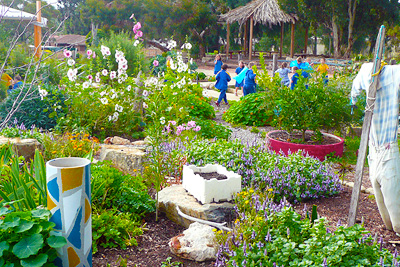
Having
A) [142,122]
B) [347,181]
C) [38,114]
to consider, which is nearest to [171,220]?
[347,181]

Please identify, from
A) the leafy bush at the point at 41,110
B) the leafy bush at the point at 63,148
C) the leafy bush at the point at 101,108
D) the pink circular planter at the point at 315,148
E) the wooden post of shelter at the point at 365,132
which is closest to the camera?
the wooden post of shelter at the point at 365,132

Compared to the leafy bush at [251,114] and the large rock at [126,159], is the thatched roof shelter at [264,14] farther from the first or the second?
the large rock at [126,159]

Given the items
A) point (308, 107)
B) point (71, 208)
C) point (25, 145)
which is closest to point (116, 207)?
point (71, 208)

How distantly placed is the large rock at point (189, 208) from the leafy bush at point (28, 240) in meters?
1.36

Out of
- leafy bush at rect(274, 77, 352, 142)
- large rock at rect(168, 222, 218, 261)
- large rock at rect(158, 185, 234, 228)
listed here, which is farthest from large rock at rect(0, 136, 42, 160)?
leafy bush at rect(274, 77, 352, 142)

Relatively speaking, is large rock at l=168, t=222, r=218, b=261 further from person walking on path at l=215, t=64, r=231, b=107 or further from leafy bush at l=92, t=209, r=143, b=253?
person walking on path at l=215, t=64, r=231, b=107

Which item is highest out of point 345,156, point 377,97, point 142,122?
point 377,97

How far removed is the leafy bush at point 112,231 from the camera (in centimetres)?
315

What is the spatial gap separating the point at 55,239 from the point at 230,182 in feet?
5.49

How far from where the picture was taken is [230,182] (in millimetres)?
3602

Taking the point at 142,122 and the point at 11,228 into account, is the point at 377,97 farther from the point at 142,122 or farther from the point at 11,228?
the point at 142,122

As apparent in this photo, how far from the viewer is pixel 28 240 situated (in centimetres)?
231

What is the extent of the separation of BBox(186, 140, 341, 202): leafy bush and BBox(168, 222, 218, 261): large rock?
92 cm

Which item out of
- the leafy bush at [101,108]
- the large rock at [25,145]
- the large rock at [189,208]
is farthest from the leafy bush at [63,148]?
the large rock at [189,208]
